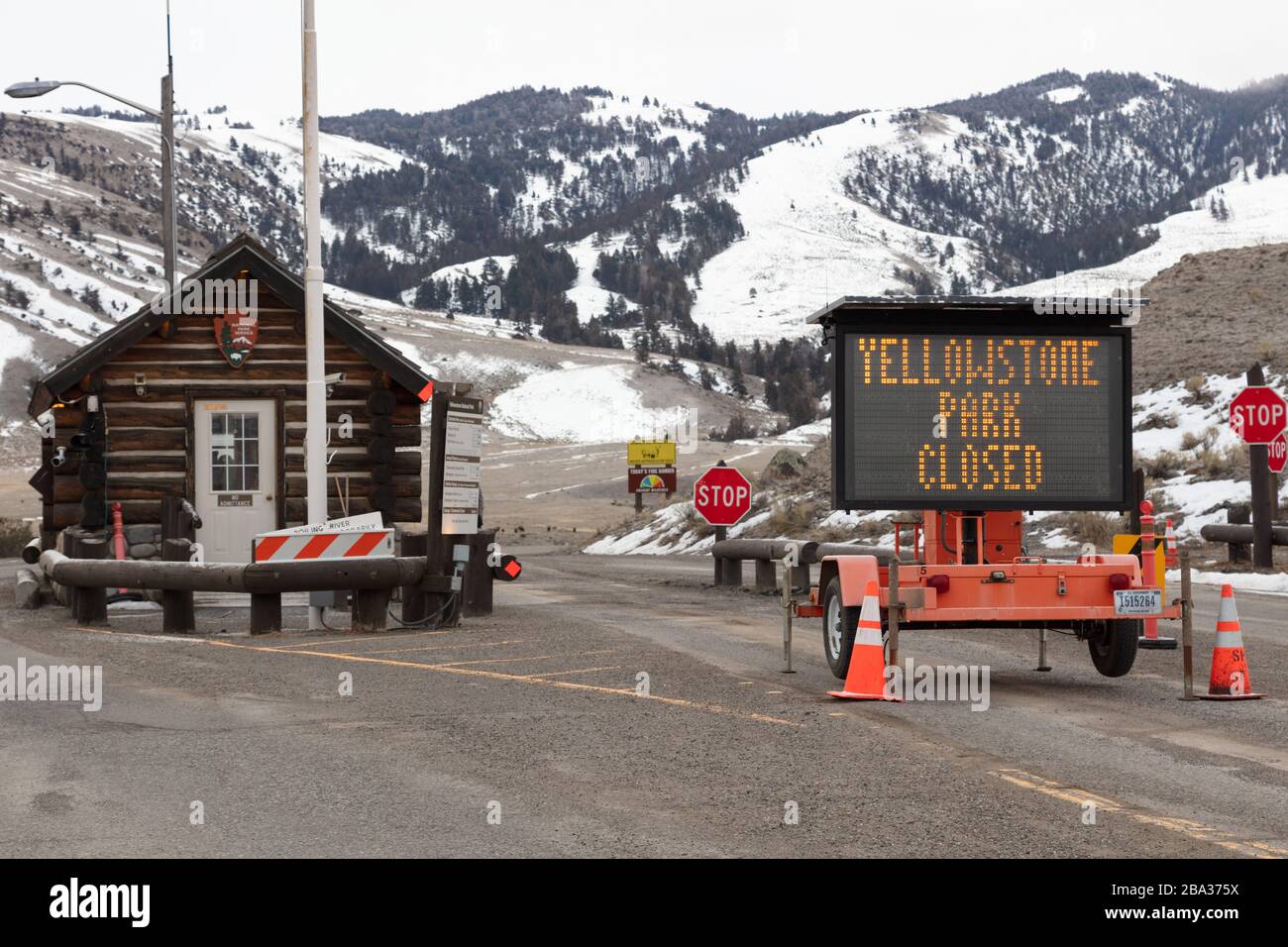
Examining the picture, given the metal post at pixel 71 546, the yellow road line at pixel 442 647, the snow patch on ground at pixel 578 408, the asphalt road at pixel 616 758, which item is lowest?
the yellow road line at pixel 442 647

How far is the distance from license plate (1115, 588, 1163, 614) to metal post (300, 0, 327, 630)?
838 centimetres

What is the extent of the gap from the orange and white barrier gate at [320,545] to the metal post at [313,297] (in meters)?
0.77

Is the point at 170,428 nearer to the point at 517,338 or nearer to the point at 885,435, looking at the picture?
the point at 885,435

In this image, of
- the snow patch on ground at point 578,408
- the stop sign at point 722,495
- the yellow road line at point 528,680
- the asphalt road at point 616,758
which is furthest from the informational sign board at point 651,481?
the snow patch on ground at point 578,408

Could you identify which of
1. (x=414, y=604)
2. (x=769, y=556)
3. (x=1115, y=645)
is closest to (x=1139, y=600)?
(x=1115, y=645)

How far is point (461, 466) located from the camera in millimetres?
17594

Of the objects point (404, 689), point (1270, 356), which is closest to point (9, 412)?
point (1270, 356)

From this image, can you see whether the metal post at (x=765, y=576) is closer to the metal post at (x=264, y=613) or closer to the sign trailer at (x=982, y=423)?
the metal post at (x=264, y=613)

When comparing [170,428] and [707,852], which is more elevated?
[170,428]

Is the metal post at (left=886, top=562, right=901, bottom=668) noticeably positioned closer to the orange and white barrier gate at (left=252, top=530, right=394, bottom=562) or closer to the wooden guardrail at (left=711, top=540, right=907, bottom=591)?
the orange and white barrier gate at (left=252, top=530, right=394, bottom=562)

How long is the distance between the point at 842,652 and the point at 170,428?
41.4 feet

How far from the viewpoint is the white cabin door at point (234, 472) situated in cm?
2219

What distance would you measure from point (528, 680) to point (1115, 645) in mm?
4482
